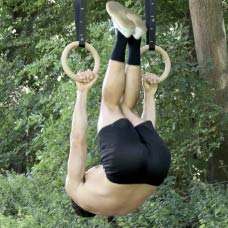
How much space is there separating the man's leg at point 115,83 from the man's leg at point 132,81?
37mm

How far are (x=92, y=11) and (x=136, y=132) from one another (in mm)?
4020

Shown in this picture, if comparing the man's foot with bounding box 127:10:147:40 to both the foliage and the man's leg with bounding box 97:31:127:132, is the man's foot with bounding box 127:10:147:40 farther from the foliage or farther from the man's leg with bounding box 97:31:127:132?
the foliage

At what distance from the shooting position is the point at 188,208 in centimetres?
466

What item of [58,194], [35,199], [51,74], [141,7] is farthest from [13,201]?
[141,7]

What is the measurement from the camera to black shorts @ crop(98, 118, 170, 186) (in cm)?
250

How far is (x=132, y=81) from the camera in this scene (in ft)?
8.98

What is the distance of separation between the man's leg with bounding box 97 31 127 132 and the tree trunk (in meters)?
2.50

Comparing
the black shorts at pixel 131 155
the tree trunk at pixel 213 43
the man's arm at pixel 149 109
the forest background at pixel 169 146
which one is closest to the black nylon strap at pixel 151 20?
the man's arm at pixel 149 109

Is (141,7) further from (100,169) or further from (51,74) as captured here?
(100,169)

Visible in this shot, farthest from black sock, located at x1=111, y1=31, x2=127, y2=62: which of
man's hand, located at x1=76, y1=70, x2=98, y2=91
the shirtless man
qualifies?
man's hand, located at x1=76, y1=70, x2=98, y2=91

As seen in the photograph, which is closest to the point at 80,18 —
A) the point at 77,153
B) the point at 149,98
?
the point at 149,98

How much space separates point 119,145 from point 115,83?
0.31 metres

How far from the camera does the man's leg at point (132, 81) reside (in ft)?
8.96

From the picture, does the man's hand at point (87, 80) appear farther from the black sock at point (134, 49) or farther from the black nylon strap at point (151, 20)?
the black nylon strap at point (151, 20)
